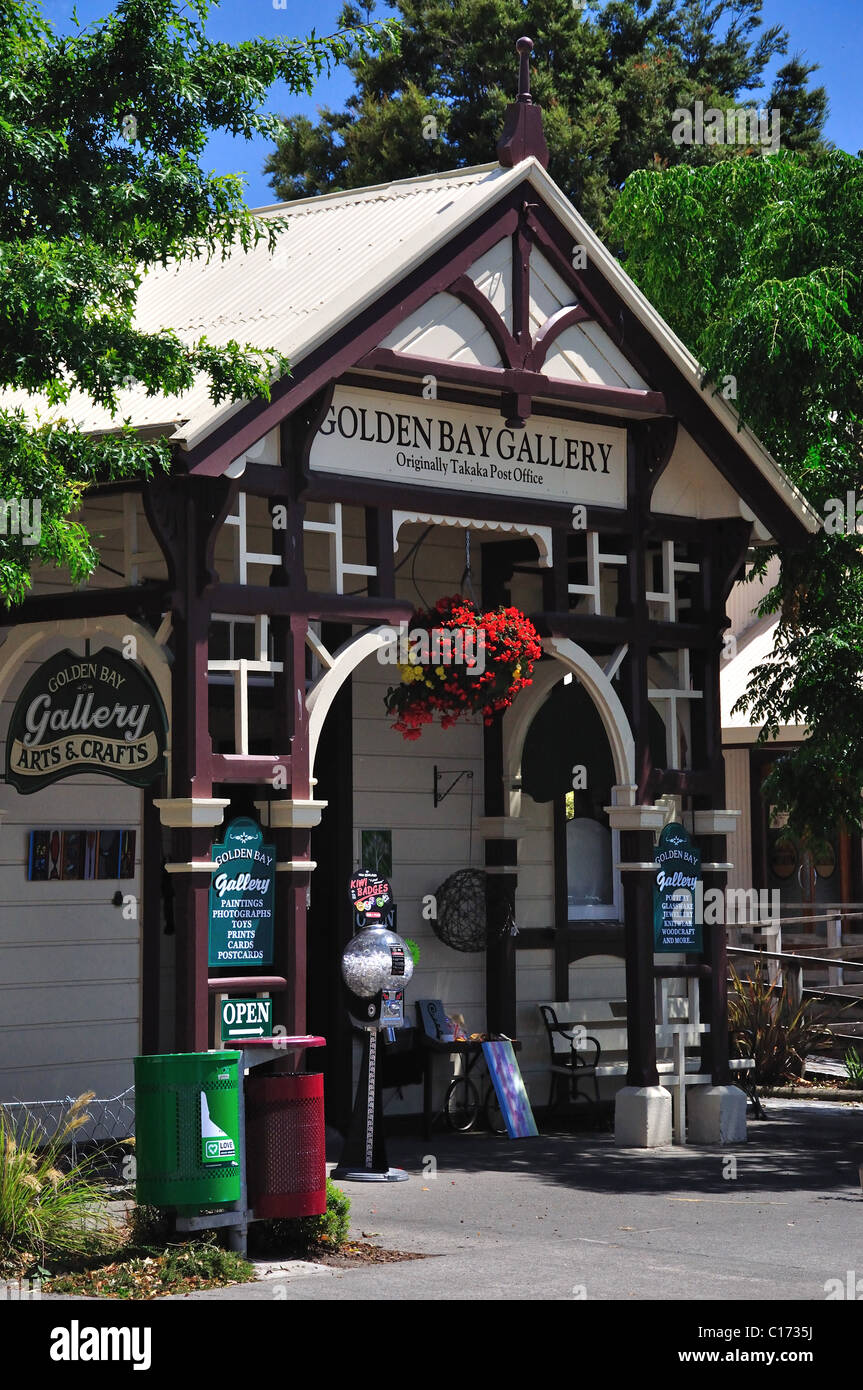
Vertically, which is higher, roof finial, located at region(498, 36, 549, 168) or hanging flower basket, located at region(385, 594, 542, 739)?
roof finial, located at region(498, 36, 549, 168)

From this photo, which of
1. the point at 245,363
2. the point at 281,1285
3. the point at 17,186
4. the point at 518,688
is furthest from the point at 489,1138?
the point at 17,186

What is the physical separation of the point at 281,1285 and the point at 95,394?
4314 mm

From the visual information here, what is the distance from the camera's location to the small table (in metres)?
14.3

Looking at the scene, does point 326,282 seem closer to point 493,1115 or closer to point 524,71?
point 524,71

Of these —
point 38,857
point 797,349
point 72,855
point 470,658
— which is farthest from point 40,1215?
point 797,349

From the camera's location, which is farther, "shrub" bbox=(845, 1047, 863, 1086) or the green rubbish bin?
"shrub" bbox=(845, 1047, 863, 1086)

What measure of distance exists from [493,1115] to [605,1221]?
4.20 m

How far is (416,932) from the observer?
50.4 feet

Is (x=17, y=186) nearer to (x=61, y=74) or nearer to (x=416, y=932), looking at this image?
(x=61, y=74)

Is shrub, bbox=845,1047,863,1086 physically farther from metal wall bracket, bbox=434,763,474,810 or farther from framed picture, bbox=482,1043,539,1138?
metal wall bracket, bbox=434,763,474,810

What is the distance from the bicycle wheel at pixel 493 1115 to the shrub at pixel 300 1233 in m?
4.95

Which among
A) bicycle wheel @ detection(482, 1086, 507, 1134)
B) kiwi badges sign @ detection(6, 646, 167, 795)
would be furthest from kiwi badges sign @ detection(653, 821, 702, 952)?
kiwi badges sign @ detection(6, 646, 167, 795)

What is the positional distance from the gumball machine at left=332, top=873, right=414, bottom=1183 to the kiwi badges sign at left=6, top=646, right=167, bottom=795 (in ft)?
5.41

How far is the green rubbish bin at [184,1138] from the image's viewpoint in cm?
921
